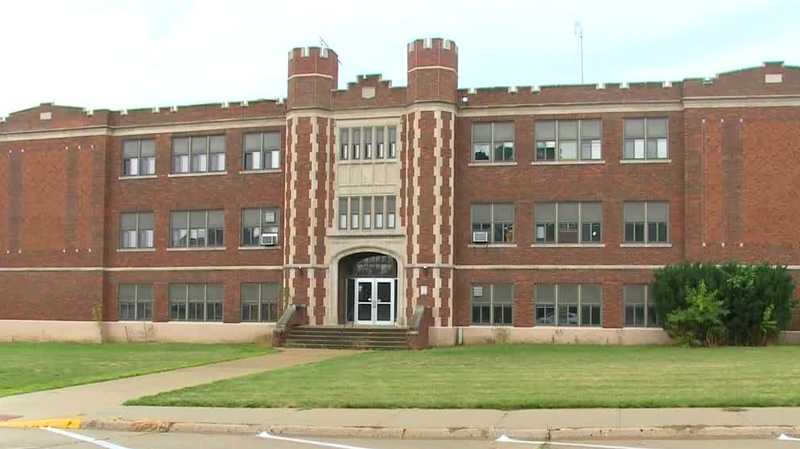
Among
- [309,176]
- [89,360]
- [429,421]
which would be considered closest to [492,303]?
[309,176]

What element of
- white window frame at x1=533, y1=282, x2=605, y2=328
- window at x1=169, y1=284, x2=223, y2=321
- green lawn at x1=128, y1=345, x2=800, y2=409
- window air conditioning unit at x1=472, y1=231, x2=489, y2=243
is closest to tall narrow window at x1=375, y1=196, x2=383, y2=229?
window air conditioning unit at x1=472, y1=231, x2=489, y2=243

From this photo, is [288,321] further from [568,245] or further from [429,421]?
[429,421]

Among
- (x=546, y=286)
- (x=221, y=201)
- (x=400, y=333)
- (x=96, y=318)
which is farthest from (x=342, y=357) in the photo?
(x=96, y=318)

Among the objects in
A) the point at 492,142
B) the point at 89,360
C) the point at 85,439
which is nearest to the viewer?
the point at 85,439

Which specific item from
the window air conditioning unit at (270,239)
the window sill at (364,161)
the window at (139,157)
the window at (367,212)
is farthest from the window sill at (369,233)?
the window at (139,157)

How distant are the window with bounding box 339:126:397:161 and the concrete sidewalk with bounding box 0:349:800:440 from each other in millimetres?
21934

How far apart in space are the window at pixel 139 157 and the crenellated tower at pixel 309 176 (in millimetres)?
7398

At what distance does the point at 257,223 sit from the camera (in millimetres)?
40281

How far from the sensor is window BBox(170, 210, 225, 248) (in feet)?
134

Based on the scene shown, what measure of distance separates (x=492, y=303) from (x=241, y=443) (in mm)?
24985

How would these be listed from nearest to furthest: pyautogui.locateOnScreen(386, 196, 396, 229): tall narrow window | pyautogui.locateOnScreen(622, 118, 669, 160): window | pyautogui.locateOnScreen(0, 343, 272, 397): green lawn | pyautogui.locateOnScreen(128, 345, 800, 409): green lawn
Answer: pyautogui.locateOnScreen(128, 345, 800, 409): green lawn < pyautogui.locateOnScreen(0, 343, 272, 397): green lawn < pyautogui.locateOnScreen(622, 118, 669, 160): window < pyautogui.locateOnScreen(386, 196, 396, 229): tall narrow window

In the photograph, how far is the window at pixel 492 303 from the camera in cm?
3734

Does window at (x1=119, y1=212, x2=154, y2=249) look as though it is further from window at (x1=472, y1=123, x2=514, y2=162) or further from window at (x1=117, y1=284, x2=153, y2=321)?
window at (x1=472, y1=123, x2=514, y2=162)

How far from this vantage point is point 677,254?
36.3 meters
